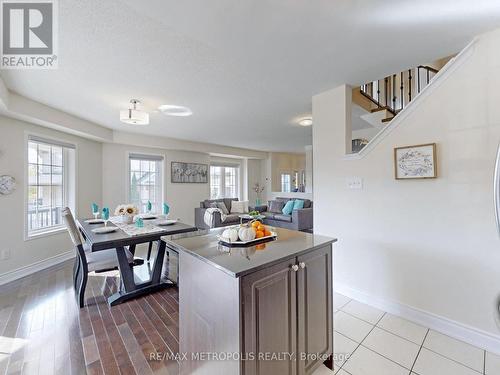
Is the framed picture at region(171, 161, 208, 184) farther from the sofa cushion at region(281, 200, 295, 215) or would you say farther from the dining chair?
the dining chair

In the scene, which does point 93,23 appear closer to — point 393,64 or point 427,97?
point 393,64

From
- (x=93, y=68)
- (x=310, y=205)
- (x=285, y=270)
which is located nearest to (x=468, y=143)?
(x=285, y=270)

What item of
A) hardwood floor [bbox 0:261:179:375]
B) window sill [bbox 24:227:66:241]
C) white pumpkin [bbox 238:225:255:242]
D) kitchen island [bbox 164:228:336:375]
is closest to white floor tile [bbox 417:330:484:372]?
kitchen island [bbox 164:228:336:375]

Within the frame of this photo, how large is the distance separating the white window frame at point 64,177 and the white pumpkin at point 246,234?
3600 millimetres

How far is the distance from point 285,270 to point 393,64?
86.0 inches

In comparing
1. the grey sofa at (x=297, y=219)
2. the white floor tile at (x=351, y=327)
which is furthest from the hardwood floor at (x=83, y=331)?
the grey sofa at (x=297, y=219)

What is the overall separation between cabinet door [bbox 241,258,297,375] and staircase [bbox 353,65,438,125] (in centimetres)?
256

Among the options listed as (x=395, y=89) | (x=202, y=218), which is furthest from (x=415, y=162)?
(x=202, y=218)

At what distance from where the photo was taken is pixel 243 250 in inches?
52.2

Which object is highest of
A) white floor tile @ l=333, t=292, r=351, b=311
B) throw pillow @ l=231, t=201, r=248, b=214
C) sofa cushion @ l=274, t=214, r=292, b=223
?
throw pillow @ l=231, t=201, r=248, b=214

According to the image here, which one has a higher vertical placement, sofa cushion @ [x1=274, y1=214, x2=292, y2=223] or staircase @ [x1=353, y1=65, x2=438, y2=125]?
staircase @ [x1=353, y1=65, x2=438, y2=125]

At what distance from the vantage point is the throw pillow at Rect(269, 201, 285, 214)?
6.52 meters

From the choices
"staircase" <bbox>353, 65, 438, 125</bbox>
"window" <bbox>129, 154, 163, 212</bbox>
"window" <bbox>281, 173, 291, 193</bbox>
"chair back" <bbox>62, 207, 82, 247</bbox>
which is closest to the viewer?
"chair back" <bbox>62, 207, 82, 247</bbox>

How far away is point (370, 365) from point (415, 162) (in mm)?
1691
